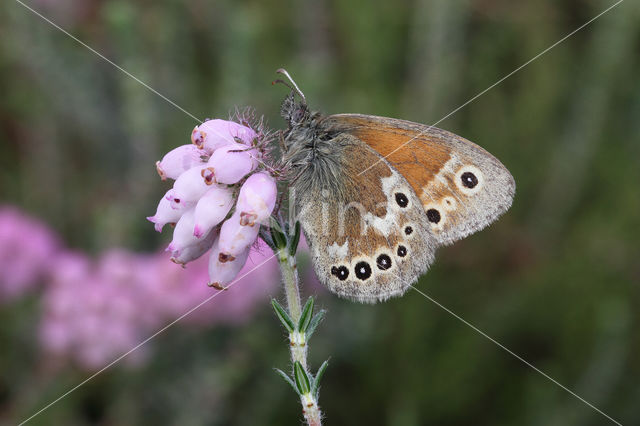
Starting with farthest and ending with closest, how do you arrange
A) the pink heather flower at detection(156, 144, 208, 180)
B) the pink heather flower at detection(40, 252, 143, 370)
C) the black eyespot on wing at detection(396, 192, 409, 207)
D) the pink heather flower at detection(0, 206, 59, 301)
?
1. the pink heather flower at detection(0, 206, 59, 301)
2. the pink heather flower at detection(40, 252, 143, 370)
3. the black eyespot on wing at detection(396, 192, 409, 207)
4. the pink heather flower at detection(156, 144, 208, 180)

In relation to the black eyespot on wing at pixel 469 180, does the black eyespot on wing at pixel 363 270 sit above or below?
below

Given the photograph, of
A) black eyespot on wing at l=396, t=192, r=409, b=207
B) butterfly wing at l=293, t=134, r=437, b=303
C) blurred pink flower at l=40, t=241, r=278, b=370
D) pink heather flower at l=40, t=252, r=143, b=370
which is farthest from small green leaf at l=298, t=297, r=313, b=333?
pink heather flower at l=40, t=252, r=143, b=370

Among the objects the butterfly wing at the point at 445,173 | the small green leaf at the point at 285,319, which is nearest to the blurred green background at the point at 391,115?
the butterfly wing at the point at 445,173

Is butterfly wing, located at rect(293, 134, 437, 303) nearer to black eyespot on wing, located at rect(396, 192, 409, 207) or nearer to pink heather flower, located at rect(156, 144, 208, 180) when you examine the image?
black eyespot on wing, located at rect(396, 192, 409, 207)

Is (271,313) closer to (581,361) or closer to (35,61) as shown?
(581,361)

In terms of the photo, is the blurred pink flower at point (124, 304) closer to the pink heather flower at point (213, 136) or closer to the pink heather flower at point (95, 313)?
the pink heather flower at point (95, 313)
